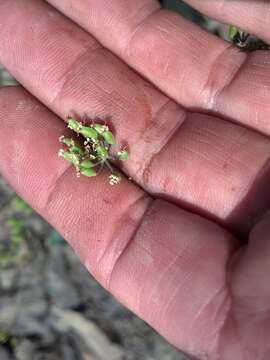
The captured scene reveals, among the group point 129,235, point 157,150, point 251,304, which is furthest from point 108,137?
point 251,304

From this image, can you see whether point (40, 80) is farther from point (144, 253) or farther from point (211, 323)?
point (211, 323)

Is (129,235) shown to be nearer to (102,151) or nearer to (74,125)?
(102,151)

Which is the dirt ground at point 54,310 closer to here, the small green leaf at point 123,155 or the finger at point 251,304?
the small green leaf at point 123,155

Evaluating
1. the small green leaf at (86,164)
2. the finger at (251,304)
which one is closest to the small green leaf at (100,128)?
the small green leaf at (86,164)

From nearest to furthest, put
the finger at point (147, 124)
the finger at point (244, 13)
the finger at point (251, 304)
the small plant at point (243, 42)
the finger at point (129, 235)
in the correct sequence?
the finger at point (251, 304) → the finger at point (129, 235) → the finger at point (147, 124) → the finger at point (244, 13) → the small plant at point (243, 42)

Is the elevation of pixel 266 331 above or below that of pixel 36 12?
below

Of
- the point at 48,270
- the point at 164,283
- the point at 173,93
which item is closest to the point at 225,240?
the point at 164,283
